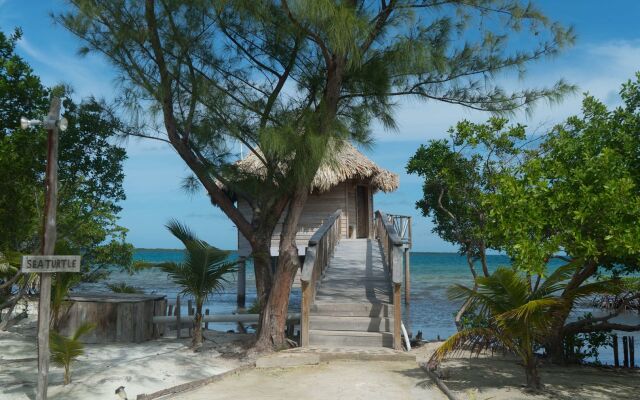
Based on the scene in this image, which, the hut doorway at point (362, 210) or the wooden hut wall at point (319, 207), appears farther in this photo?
the hut doorway at point (362, 210)

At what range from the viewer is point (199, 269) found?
9.48m

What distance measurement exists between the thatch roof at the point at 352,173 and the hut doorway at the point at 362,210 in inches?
59.0

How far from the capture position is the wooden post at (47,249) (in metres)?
6.02

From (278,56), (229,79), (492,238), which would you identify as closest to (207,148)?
(229,79)

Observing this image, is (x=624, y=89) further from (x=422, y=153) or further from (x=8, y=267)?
(x=8, y=267)

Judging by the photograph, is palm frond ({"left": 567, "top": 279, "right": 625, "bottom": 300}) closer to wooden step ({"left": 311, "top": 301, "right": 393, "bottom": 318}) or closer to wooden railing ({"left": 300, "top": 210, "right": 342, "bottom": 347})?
wooden step ({"left": 311, "top": 301, "right": 393, "bottom": 318})

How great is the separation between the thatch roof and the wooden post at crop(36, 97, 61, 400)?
8.60 metres

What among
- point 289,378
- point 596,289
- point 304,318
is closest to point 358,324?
point 304,318

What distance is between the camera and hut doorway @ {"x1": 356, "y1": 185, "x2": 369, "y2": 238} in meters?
19.9

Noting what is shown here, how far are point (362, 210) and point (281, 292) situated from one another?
36.1ft

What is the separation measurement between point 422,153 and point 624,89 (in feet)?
17.1

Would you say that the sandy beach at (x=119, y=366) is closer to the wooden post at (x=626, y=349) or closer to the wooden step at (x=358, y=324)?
the wooden step at (x=358, y=324)

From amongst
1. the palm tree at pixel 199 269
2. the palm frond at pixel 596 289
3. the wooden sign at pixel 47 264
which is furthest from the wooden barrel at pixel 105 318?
the palm frond at pixel 596 289

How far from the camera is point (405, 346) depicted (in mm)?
10133
